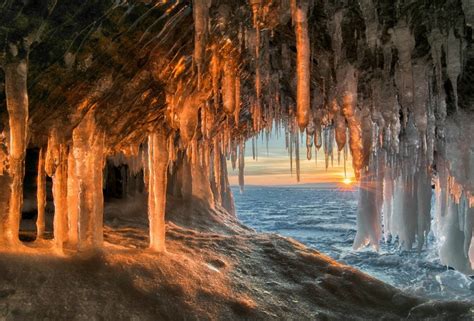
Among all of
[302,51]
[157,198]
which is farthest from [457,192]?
[157,198]

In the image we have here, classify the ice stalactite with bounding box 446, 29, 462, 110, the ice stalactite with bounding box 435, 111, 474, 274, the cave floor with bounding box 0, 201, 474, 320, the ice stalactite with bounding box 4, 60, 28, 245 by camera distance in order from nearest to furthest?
the ice stalactite with bounding box 4, 60, 28, 245 → the cave floor with bounding box 0, 201, 474, 320 → the ice stalactite with bounding box 446, 29, 462, 110 → the ice stalactite with bounding box 435, 111, 474, 274

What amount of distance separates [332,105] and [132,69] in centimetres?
424

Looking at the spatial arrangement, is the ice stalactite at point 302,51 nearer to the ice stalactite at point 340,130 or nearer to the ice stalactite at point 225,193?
the ice stalactite at point 340,130

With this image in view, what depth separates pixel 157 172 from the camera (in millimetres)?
6051

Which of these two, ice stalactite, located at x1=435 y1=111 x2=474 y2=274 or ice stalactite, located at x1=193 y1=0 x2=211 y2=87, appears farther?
ice stalactite, located at x1=435 y1=111 x2=474 y2=274

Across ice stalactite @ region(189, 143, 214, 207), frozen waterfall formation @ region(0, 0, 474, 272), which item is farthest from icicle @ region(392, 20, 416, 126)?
ice stalactite @ region(189, 143, 214, 207)

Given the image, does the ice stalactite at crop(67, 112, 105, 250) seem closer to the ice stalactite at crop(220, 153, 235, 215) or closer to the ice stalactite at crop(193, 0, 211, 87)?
the ice stalactite at crop(193, 0, 211, 87)

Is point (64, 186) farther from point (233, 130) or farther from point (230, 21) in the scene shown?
point (233, 130)

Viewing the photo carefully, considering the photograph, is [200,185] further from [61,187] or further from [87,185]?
[87,185]

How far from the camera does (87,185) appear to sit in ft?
17.1

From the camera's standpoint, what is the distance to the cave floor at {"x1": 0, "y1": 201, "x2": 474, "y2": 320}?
4086mm

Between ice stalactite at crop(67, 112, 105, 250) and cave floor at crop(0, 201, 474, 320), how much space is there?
29 cm

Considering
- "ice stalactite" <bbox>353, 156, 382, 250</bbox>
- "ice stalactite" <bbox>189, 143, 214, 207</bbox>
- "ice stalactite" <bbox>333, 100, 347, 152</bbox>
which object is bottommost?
"ice stalactite" <bbox>353, 156, 382, 250</bbox>

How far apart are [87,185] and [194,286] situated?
194 cm
